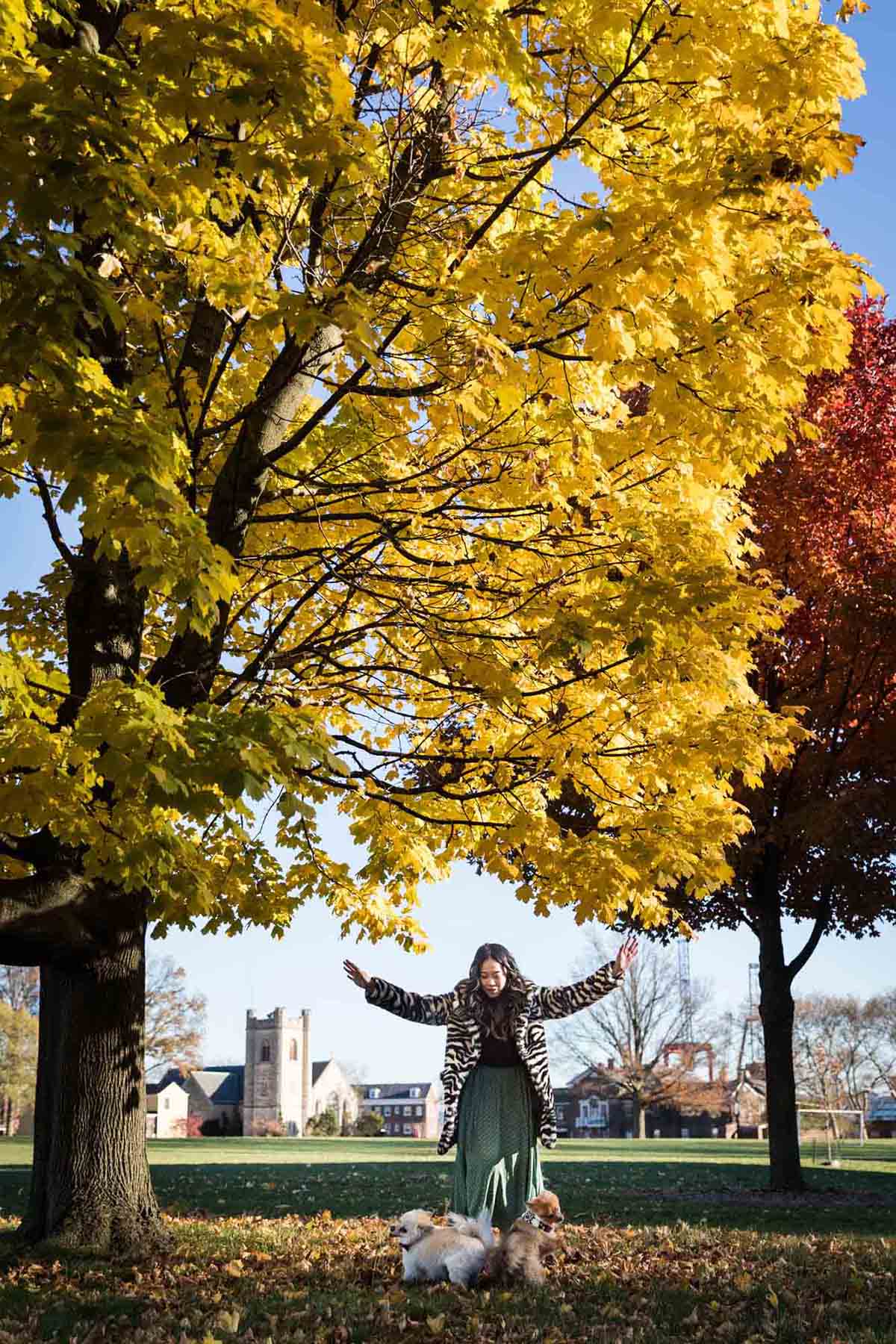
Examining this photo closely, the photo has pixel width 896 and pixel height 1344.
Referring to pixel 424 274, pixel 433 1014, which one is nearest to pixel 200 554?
pixel 424 274

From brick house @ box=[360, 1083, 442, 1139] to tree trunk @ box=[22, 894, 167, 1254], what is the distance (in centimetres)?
10561

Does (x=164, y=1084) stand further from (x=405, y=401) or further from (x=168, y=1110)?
(x=405, y=401)

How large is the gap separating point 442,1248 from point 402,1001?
5.05 ft

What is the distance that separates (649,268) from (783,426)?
146 centimetres

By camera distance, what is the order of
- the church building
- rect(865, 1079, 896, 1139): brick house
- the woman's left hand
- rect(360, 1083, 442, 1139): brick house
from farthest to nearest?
rect(360, 1083, 442, 1139): brick house → the church building → rect(865, 1079, 896, 1139): brick house → the woman's left hand

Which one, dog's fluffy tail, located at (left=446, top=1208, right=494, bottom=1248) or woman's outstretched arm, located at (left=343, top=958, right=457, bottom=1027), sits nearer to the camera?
dog's fluffy tail, located at (left=446, top=1208, right=494, bottom=1248)

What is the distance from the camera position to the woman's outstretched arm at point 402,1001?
302 inches

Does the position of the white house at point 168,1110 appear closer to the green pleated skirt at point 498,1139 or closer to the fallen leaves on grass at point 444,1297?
the fallen leaves on grass at point 444,1297

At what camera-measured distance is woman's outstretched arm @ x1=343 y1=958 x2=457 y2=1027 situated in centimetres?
768

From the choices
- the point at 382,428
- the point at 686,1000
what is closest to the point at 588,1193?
the point at 382,428

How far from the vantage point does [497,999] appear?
25.3 ft

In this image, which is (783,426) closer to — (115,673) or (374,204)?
(374,204)

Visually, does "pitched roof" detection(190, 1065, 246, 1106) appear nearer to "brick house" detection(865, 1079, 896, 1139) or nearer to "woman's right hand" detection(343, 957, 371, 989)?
"brick house" detection(865, 1079, 896, 1139)

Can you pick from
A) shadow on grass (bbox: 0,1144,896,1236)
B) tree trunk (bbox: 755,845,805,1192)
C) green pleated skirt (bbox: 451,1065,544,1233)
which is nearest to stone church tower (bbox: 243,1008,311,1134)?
shadow on grass (bbox: 0,1144,896,1236)
